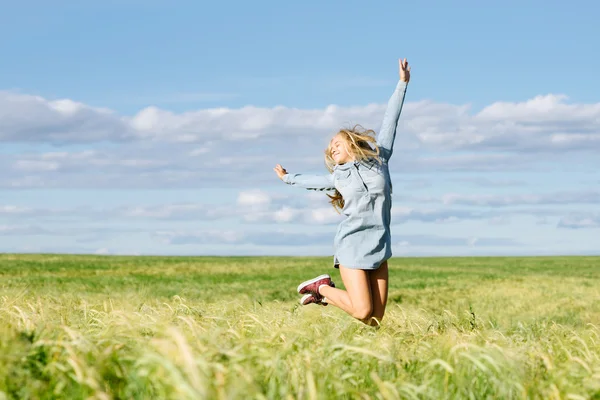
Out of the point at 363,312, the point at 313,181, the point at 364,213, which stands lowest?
the point at 363,312

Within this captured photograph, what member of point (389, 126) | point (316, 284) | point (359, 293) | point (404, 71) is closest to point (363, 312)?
point (359, 293)

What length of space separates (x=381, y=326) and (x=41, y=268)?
25.7m

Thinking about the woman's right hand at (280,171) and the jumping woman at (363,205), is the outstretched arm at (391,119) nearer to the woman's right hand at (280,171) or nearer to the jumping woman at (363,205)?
the jumping woman at (363,205)

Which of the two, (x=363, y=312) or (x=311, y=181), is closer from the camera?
(x=363, y=312)

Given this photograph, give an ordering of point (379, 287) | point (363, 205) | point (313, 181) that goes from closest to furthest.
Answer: point (363, 205) → point (379, 287) → point (313, 181)

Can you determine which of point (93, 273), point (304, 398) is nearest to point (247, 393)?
point (304, 398)

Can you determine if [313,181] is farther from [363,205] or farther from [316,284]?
[316,284]

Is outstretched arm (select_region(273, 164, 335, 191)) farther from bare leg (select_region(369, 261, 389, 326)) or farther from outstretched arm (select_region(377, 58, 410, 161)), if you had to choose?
bare leg (select_region(369, 261, 389, 326))

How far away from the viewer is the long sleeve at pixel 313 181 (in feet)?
25.9

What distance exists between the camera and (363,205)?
24.8ft

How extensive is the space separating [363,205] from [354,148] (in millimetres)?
644

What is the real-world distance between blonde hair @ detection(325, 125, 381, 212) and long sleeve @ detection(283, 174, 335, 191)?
6.1 inches

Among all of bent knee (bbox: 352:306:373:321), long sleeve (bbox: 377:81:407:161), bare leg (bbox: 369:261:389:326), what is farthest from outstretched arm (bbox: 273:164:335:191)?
bent knee (bbox: 352:306:373:321)

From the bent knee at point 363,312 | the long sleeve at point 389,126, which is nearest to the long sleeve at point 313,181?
the long sleeve at point 389,126
